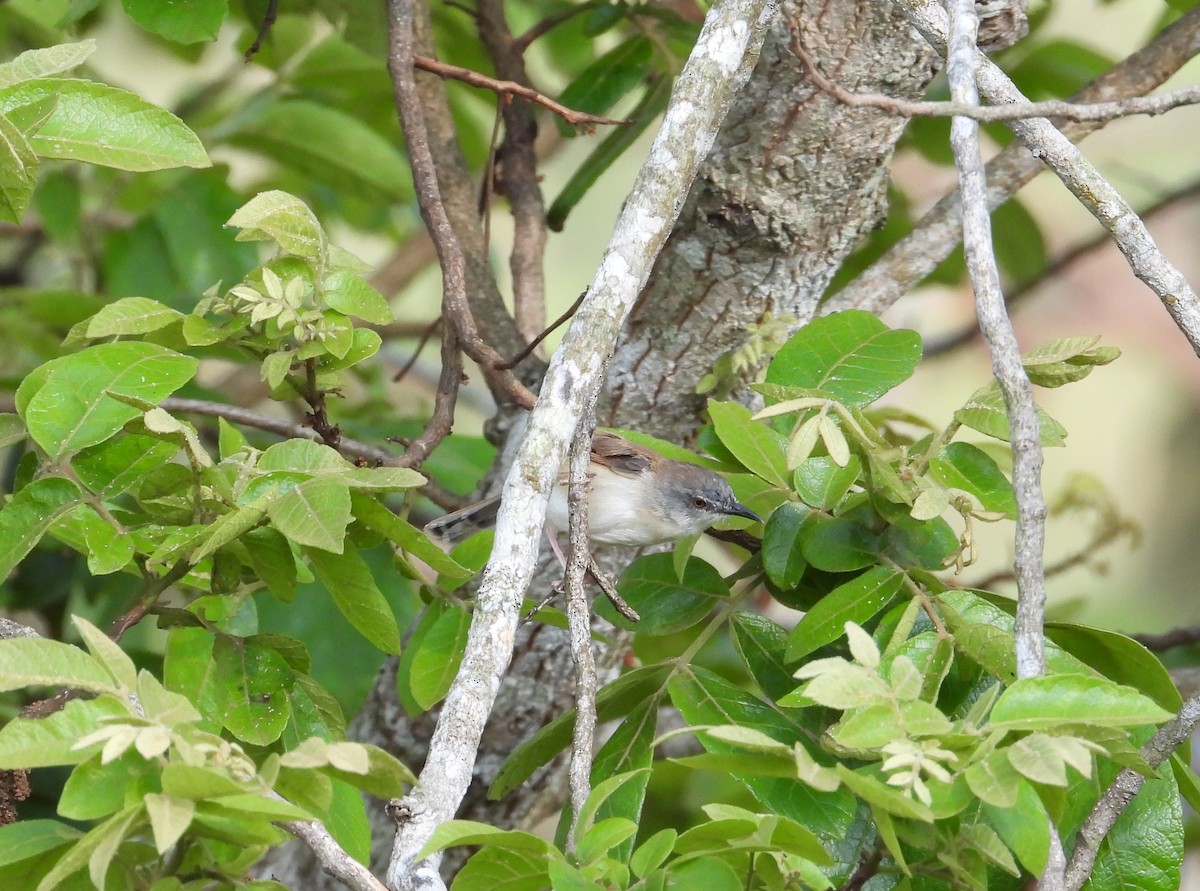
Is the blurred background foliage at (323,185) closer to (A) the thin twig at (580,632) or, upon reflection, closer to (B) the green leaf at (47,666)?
(A) the thin twig at (580,632)

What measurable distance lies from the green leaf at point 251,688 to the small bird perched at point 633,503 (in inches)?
48.7

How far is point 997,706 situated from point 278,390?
141cm

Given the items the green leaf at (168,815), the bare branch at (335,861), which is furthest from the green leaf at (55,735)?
the bare branch at (335,861)

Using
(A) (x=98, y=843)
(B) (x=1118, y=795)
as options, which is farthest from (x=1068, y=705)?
(A) (x=98, y=843)

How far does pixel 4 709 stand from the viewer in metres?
3.38

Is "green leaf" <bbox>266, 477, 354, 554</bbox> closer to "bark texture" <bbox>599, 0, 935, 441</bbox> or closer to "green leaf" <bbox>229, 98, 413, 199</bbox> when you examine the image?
"bark texture" <bbox>599, 0, 935, 441</bbox>

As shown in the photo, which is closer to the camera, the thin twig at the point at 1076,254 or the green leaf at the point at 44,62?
the green leaf at the point at 44,62

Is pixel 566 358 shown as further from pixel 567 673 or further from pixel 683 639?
pixel 683 639

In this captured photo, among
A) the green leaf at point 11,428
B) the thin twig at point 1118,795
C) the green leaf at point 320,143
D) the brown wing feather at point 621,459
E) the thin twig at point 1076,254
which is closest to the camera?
the thin twig at point 1118,795

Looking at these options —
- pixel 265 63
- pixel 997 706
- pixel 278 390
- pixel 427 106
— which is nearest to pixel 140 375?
pixel 278 390

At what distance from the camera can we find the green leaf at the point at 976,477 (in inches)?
80.4

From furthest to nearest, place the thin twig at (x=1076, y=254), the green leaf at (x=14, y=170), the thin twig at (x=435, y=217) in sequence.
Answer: the thin twig at (x=1076, y=254) < the thin twig at (x=435, y=217) < the green leaf at (x=14, y=170)

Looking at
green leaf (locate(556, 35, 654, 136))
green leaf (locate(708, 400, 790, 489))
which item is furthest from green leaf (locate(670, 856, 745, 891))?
green leaf (locate(556, 35, 654, 136))

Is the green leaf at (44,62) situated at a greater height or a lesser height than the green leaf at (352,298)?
greater
